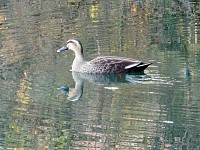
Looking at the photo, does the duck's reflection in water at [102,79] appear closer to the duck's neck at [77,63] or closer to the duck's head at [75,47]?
the duck's neck at [77,63]

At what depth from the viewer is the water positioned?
10.3m

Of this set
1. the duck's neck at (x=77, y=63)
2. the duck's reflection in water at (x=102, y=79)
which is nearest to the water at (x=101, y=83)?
the duck's reflection in water at (x=102, y=79)

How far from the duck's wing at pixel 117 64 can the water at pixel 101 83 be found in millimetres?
175

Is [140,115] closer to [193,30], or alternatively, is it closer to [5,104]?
[5,104]

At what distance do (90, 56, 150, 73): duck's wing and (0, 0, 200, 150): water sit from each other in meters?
0.17

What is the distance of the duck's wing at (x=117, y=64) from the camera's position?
13.7 metres

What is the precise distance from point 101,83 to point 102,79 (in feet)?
1.35

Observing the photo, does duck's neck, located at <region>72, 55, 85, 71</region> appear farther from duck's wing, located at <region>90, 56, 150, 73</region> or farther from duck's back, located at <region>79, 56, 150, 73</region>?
duck's wing, located at <region>90, 56, 150, 73</region>

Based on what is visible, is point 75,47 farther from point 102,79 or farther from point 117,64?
point 102,79

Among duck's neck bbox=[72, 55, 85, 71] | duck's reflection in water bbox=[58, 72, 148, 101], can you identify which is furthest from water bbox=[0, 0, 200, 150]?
duck's neck bbox=[72, 55, 85, 71]

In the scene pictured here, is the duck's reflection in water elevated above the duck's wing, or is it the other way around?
the duck's wing

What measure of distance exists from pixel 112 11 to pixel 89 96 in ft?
27.2

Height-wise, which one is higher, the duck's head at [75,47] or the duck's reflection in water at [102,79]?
the duck's head at [75,47]

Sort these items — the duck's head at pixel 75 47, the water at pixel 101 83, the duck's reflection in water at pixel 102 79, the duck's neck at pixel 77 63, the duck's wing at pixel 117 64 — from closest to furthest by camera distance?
1. the water at pixel 101 83
2. the duck's reflection in water at pixel 102 79
3. the duck's wing at pixel 117 64
4. the duck's neck at pixel 77 63
5. the duck's head at pixel 75 47
